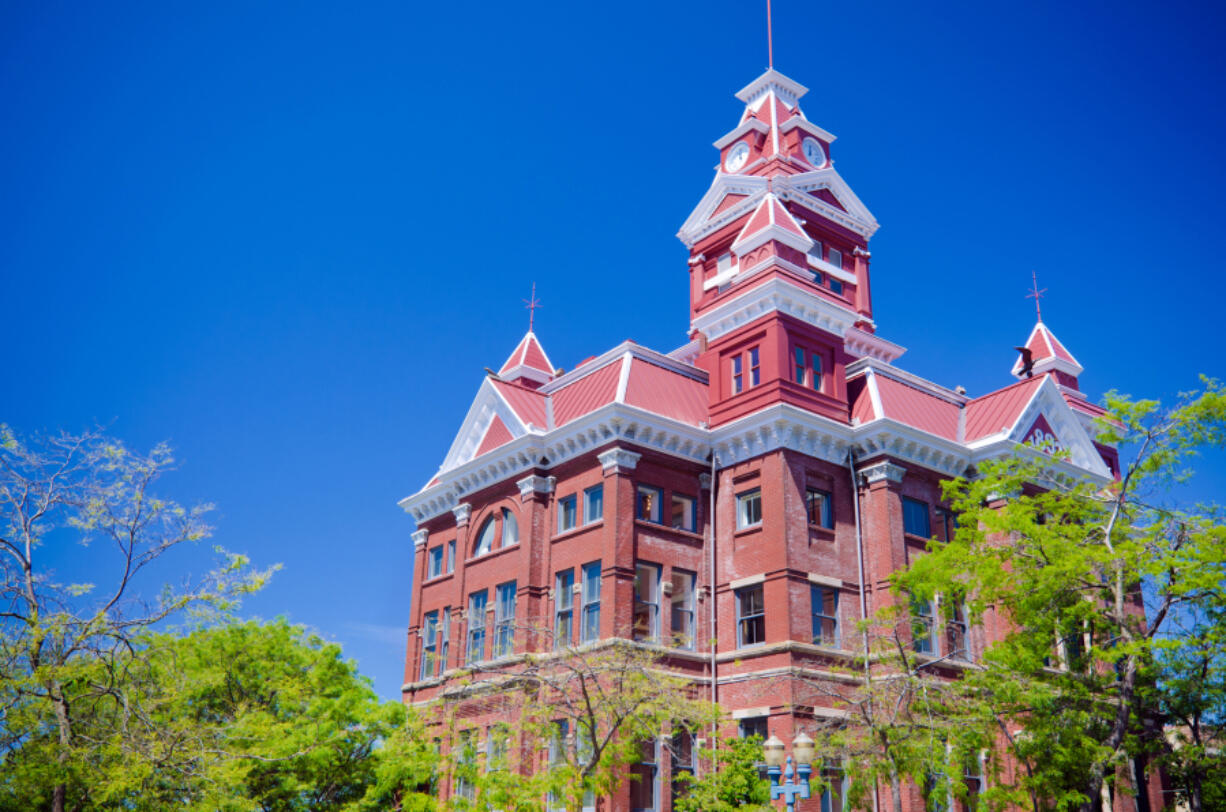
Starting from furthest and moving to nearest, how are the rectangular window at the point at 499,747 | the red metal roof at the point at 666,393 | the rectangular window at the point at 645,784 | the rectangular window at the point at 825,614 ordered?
the red metal roof at the point at 666,393, the rectangular window at the point at 825,614, the rectangular window at the point at 645,784, the rectangular window at the point at 499,747

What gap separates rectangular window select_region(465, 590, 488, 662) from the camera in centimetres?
3750

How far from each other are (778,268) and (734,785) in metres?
18.2

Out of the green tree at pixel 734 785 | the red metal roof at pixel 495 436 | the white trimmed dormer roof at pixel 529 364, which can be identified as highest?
the white trimmed dormer roof at pixel 529 364

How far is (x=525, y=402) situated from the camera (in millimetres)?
39938

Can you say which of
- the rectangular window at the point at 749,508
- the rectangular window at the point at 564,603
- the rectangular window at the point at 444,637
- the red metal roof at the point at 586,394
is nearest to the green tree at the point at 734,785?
the rectangular window at the point at 564,603

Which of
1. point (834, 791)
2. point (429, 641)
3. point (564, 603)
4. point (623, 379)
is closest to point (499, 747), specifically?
point (564, 603)

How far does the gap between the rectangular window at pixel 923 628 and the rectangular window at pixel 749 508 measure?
5.94m

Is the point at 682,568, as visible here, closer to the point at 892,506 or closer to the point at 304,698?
the point at 892,506

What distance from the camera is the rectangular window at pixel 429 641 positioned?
41656 mm

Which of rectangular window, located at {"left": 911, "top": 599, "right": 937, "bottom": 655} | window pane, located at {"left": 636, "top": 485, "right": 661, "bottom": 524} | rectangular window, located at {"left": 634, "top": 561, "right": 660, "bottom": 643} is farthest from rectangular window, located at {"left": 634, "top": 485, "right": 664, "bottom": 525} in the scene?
rectangular window, located at {"left": 911, "top": 599, "right": 937, "bottom": 655}

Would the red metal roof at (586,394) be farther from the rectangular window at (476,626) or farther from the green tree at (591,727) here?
the green tree at (591,727)

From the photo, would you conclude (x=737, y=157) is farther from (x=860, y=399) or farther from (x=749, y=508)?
(x=749, y=508)

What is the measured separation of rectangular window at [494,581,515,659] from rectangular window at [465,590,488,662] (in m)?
0.87

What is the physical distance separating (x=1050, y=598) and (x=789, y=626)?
8.67 metres
